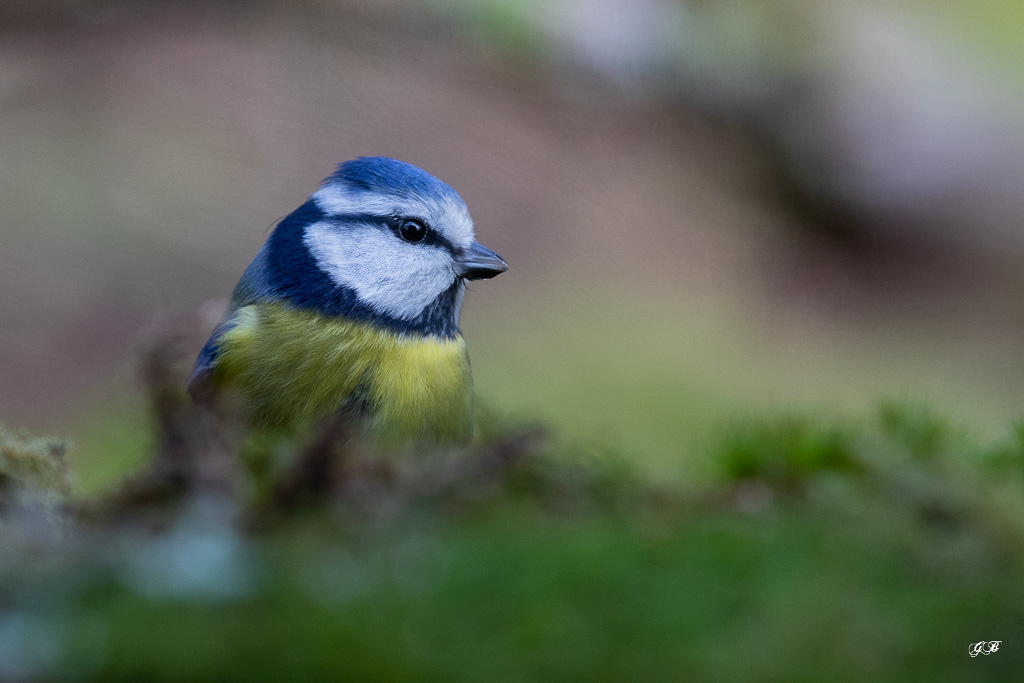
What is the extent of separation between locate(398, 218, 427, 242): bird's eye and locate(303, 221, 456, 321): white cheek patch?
0.04ft

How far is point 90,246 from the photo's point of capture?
9.82ft

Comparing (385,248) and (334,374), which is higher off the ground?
(385,248)

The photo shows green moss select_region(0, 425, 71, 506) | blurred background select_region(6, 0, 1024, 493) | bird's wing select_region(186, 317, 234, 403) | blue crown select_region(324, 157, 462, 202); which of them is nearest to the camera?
green moss select_region(0, 425, 71, 506)

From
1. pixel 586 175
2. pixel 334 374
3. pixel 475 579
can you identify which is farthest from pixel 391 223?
pixel 586 175

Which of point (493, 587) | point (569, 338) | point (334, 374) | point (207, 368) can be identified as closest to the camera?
point (493, 587)

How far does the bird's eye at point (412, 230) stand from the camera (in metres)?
1.36

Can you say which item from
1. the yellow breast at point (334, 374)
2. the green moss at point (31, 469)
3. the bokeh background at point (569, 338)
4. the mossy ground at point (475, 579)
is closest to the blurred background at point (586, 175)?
the bokeh background at point (569, 338)

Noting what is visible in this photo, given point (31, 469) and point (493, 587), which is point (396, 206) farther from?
point (493, 587)

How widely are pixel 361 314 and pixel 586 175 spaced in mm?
2515

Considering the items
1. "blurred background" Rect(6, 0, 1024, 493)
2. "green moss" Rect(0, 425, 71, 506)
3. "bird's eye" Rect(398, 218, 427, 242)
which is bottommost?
"green moss" Rect(0, 425, 71, 506)

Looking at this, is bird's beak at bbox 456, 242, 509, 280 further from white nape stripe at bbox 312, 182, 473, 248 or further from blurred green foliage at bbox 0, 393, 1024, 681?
blurred green foliage at bbox 0, 393, 1024, 681

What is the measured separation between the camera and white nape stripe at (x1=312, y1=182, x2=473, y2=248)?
1343 mm

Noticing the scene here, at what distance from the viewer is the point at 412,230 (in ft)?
4.45

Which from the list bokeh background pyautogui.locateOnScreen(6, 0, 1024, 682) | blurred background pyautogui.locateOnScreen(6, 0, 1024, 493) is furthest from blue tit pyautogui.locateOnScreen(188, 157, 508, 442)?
blurred background pyautogui.locateOnScreen(6, 0, 1024, 493)
